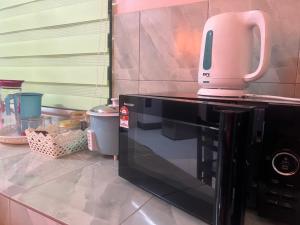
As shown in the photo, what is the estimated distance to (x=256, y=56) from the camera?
0.78 metres

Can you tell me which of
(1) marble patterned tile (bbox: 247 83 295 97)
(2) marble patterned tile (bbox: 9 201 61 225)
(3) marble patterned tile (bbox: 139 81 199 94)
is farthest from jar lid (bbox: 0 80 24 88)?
(1) marble patterned tile (bbox: 247 83 295 97)

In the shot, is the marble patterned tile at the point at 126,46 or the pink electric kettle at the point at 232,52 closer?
the pink electric kettle at the point at 232,52

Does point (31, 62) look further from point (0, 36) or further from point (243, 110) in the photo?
point (243, 110)

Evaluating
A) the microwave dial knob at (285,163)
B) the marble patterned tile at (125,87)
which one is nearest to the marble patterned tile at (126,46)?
the marble patterned tile at (125,87)

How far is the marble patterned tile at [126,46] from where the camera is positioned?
1046 millimetres

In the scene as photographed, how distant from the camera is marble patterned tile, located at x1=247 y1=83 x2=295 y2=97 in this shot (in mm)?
721

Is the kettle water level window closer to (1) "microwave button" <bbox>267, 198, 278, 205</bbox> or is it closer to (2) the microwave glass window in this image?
(2) the microwave glass window

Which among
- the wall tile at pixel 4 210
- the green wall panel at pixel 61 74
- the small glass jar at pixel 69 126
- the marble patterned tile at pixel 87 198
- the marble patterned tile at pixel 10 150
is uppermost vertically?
the green wall panel at pixel 61 74

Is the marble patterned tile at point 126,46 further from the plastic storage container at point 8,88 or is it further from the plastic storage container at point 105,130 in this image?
the plastic storage container at point 8,88

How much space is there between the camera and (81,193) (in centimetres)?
64

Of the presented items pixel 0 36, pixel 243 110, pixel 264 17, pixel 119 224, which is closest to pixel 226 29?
pixel 264 17

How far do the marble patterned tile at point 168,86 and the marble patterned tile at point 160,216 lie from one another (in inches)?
18.0

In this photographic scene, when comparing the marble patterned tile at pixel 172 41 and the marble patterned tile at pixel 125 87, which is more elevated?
the marble patterned tile at pixel 172 41

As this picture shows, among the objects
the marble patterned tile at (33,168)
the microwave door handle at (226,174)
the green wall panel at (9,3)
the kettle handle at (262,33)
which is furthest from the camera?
the green wall panel at (9,3)
